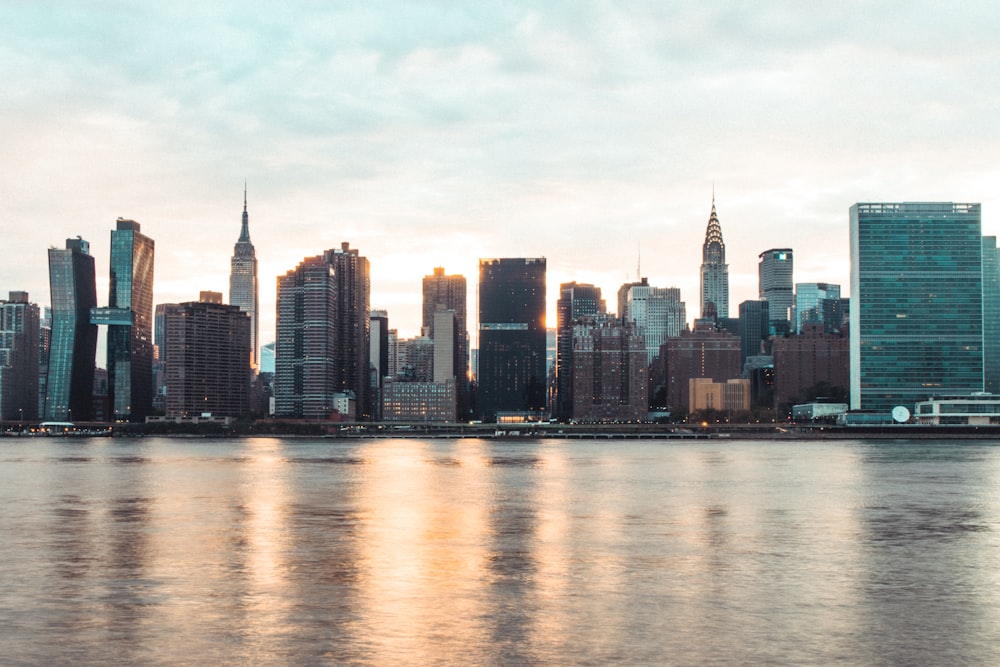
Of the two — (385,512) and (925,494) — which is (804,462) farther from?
(385,512)

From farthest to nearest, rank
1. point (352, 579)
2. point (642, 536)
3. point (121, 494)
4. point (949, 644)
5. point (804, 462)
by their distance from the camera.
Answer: point (804, 462), point (121, 494), point (642, 536), point (352, 579), point (949, 644)

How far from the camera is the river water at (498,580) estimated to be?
94.8 feet

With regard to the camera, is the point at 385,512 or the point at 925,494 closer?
the point at 385,512

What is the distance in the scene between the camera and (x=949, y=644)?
29.5 m

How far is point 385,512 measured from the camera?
68.6 meters

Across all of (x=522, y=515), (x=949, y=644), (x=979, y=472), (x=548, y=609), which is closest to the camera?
(x=949, y=644)

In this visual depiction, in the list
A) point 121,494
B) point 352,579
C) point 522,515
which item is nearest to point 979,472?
point 522,515

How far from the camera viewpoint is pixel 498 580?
40.1m

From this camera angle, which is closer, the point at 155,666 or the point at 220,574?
the point at 155,666

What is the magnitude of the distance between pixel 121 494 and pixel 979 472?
92300 mm

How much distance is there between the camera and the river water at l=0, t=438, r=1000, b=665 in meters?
28.9

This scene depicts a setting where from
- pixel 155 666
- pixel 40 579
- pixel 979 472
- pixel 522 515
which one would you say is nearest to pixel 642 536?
pixel 522 515

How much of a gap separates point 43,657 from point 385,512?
41.2 m

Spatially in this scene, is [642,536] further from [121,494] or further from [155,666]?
[121,494]
